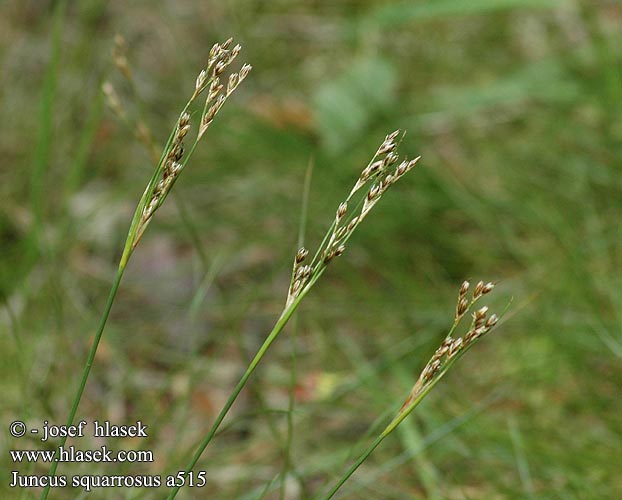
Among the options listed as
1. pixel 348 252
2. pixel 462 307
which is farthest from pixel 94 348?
pixel 348 252

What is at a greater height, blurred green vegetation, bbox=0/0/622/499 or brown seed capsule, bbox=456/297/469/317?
blurred green vegetation, bbox=0/0/622/499

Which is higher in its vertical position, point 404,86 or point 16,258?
point 404,86

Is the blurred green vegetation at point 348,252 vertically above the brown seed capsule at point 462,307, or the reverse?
the blurred green vegetation at point 348,252

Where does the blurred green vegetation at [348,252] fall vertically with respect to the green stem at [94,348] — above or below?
above

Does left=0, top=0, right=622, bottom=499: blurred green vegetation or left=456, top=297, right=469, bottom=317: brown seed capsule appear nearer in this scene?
left=456, top=297, right=469, bottom=317: brown seed capsule

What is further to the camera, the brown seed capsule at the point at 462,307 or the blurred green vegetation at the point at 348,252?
the blurred green vegetation at the point at 348,252

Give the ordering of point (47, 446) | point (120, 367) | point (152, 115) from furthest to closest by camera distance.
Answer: point (152, 115) → point (120, 367) → point (47, 446)

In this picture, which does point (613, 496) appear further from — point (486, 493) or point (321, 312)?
point (321, 312)

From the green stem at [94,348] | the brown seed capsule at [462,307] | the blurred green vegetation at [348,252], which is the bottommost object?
the brown seed capsule at [462,307]

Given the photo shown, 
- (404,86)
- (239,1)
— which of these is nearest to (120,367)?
(404,86)
